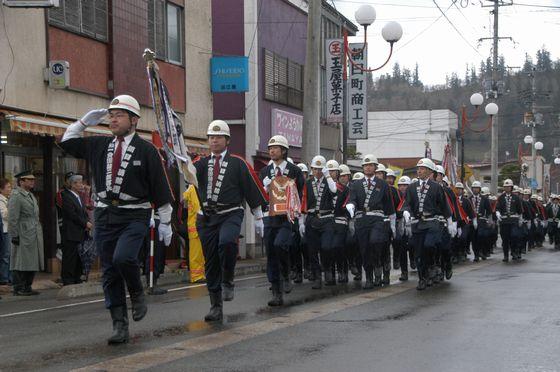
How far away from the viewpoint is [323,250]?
1561 cm

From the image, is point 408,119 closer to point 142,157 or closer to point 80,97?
point 80,97

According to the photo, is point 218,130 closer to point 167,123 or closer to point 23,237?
point 167,123

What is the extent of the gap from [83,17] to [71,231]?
572cm

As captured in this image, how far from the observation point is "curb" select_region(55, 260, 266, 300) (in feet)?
48.1

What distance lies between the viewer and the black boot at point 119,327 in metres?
8.43

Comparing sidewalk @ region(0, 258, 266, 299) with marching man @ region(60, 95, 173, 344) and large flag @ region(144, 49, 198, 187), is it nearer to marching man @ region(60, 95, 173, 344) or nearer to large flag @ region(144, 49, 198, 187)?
large flag @ region(144, 49, 198, 187)

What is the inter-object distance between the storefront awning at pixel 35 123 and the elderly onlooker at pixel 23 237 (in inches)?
51.1

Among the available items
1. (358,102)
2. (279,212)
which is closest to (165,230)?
(279,212)

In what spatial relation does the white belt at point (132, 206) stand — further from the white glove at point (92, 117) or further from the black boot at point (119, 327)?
the black boot at point (119, 327)

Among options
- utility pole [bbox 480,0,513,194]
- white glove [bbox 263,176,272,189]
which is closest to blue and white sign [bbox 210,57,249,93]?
white glove [bbox 263,176,272,189]

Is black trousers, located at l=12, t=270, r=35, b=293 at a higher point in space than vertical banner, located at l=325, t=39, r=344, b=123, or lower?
lower

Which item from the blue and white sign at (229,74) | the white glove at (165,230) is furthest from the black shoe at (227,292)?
the blue and white sign at (229,74)

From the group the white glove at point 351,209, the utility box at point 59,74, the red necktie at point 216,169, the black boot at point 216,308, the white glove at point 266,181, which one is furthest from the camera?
the utility box at point 59,74

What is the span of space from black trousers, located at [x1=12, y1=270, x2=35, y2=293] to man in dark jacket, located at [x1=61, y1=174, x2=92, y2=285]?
85 cm
